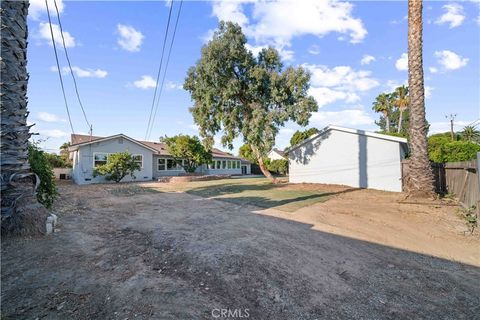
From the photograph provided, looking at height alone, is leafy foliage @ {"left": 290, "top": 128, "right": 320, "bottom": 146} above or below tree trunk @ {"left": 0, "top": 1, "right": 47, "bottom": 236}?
above

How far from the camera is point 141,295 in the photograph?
2807mm

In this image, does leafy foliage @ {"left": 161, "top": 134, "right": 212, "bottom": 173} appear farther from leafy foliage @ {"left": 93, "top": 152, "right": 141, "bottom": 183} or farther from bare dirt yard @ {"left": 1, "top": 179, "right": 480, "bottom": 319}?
bare dirt yard @ {"left": 1, "top": 179, "right": 480, "bottom": 319}

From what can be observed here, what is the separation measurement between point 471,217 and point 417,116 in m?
4.81

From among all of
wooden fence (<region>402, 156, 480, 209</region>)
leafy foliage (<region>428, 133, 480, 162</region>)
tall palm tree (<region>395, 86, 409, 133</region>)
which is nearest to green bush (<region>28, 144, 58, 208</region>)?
wooden fence (<region>402, 156, 480, 209</region>)

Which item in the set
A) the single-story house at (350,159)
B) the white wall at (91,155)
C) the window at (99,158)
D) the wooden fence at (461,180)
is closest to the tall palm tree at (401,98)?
the single-story house at (350,159)

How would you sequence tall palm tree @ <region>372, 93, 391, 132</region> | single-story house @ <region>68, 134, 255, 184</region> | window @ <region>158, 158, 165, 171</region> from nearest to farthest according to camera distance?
single-story house @ <region>68, 134, 255, 184</region>, window @ <region>158, 158, 165, 171</region>, tall palm tree @ <region>372, 93, 391, 132</region>

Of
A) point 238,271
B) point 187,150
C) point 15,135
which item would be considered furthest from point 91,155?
point 238,271

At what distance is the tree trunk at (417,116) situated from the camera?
999 cm

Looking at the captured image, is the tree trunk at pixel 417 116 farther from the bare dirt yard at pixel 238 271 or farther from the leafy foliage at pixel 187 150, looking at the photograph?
the leafy foliage at pixel 187 150

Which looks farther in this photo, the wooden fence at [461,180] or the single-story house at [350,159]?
the single-story house at [350,159]

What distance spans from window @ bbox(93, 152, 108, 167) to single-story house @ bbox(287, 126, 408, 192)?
15283 millimetres

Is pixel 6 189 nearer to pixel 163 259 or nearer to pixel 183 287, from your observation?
pixel 163 259

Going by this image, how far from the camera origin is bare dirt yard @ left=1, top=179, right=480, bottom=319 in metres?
2.72

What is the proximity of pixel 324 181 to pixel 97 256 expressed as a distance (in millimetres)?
16821
